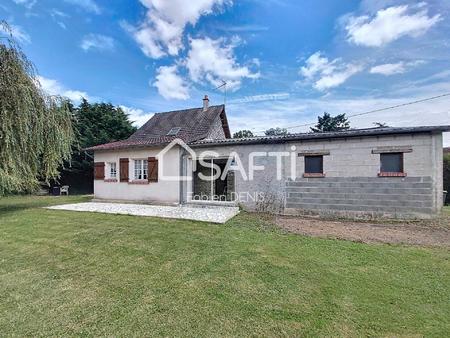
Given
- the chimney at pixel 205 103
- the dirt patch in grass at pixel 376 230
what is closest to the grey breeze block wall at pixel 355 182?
the dirt patch in grass at pixel 376 230

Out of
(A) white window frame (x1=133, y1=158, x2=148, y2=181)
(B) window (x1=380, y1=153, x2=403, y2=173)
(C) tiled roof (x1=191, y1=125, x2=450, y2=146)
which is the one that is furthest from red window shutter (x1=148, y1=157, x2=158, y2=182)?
(B) window (x1=380, y1=153, x2=403, y2=173)

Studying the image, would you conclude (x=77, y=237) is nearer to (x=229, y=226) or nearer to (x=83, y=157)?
(x=229, y=226)

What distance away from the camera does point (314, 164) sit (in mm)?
8969

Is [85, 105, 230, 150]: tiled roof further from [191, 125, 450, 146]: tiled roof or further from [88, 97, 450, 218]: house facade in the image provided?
[191, 125, 450, 146]: tiled roof

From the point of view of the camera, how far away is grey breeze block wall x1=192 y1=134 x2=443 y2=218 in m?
7.57

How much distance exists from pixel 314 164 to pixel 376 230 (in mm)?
3030

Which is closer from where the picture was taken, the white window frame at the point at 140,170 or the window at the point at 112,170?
the white window frame at the point at 140,170

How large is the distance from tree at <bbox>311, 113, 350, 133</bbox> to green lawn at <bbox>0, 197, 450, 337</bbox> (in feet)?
90.2

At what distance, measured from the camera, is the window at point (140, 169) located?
12102 mm

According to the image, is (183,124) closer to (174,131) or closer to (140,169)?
(174,131)

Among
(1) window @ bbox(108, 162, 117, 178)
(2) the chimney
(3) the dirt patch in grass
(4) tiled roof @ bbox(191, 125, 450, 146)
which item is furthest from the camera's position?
(2) the chimney

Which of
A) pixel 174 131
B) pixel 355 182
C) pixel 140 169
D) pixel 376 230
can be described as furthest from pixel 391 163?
pixel 174 131

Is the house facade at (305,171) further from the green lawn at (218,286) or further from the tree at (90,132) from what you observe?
the tree at (90,132)

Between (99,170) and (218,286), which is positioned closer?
(218,286)
